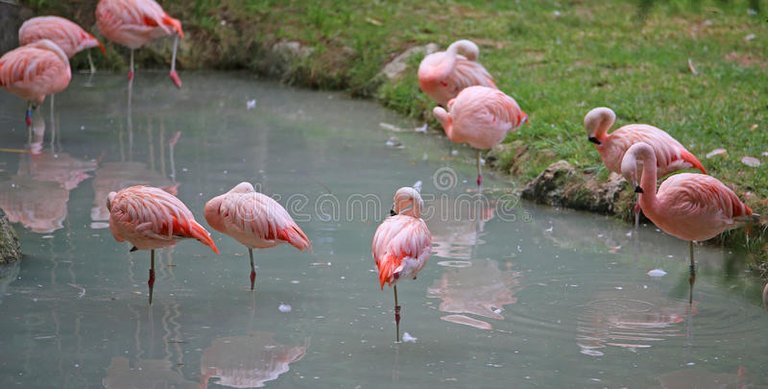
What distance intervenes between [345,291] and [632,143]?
2.00m

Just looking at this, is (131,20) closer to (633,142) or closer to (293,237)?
(293,237)

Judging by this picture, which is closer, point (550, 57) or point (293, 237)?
point (293, 237)

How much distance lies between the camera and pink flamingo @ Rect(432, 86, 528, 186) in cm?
720

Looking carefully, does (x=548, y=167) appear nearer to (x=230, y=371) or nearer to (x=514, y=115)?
(x=514, y=115)

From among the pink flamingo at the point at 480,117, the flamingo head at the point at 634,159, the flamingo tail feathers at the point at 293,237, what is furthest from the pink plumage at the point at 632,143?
the flamingo tail feathers at the point at 293,237

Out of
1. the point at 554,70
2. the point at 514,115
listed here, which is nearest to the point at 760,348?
the point at 514,115

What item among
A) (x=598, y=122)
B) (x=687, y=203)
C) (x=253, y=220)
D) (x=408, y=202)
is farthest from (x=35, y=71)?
(x=687, y=203)

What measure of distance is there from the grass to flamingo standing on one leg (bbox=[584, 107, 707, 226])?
1.65 feet

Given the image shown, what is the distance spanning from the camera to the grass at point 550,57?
7699mm

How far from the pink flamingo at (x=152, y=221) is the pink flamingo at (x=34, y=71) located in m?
3.67

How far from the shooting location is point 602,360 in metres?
4.47

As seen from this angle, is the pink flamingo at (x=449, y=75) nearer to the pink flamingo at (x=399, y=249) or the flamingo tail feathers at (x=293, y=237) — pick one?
the flamingo tail feathers at (x=293, y=237)

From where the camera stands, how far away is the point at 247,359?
14.7 feet

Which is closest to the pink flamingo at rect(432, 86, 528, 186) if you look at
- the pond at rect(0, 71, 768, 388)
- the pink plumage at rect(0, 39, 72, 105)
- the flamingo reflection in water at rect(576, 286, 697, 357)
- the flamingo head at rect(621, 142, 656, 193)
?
the pond at rect(0, 71, 768, 388)
